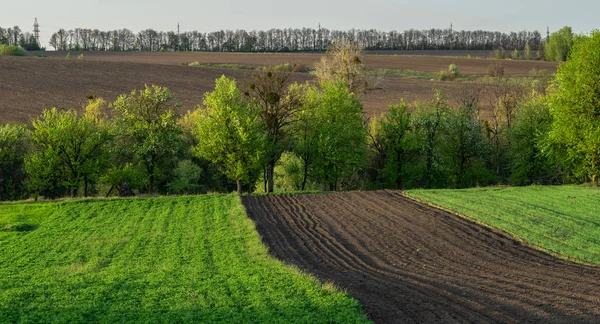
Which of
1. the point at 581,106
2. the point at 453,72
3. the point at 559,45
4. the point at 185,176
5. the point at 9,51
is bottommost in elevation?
the point at 185,176

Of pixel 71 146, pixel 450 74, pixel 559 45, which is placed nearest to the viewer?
pixel 71 146

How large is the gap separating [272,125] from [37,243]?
24.0m

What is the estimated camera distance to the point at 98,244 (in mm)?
27641

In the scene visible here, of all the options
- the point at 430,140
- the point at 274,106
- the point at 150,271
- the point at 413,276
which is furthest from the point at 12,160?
the point at 413,276

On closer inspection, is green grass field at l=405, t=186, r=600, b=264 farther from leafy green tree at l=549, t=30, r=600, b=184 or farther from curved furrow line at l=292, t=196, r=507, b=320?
curved furrow line at l=292, t=196, r=507, b=320

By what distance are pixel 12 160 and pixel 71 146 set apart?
7.09 meters

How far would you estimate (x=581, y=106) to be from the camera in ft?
147

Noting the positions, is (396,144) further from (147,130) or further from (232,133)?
(147,130)

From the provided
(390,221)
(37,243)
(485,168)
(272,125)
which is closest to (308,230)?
(390,221)

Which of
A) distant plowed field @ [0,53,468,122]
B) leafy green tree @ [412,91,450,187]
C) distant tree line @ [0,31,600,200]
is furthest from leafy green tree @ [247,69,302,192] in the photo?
distant plowed field @ [0,53,468,122]

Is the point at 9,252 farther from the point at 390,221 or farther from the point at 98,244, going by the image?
the point at 390,221

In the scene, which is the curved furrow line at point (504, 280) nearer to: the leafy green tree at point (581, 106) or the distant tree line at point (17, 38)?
the leafy green tree at point (581, 106)

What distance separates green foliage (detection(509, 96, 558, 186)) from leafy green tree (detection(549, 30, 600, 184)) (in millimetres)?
5400

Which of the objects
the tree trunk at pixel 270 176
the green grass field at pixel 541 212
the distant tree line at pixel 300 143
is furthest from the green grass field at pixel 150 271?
the green grass field at pixel 541 212
